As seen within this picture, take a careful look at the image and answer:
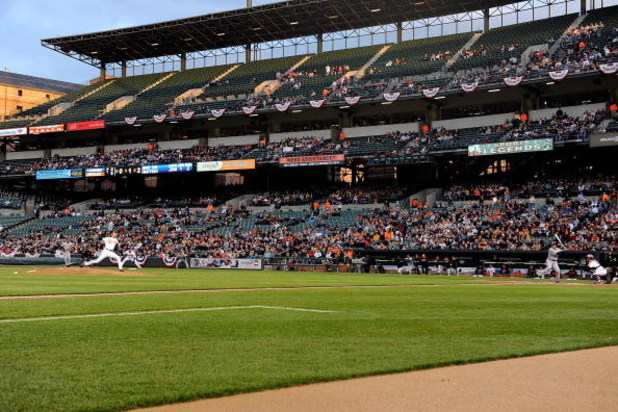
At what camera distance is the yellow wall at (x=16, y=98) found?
90438mm

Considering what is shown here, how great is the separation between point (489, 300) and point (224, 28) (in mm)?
62230

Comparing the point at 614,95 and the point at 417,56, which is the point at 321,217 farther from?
the point at 614,95

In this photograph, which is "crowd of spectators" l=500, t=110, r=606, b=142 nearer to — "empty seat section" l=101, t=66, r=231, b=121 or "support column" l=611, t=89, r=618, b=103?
"support column" l=611, t=89, r=618, b=103

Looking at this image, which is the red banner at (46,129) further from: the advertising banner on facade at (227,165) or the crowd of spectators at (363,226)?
the advertising banner on facade at (227,165)

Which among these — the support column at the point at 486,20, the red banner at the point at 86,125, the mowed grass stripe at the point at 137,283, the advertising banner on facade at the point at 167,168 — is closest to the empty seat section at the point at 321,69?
the support column at the point at 486,20

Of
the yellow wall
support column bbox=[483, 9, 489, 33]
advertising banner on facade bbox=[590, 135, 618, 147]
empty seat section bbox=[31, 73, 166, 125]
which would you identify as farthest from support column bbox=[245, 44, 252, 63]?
advertising banner on facade bbox=[590, 135, 618, 147]

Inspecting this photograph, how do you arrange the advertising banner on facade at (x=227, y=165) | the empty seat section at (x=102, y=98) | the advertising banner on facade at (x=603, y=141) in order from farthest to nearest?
the empty seat section at (x=102, y=98) < the advertising banner on facade at (x=227, y=165) < the advertising banner on facade at (x=603, y=141)

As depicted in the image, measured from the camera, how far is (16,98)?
9275 centimetres

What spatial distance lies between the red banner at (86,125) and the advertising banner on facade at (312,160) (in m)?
21.9

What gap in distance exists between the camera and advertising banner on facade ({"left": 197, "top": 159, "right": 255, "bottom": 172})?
196 ft

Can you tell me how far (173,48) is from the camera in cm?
8131

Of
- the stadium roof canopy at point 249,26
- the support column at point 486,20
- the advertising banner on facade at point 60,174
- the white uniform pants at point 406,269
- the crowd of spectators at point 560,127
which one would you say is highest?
the stadium roof canopy at point 249,26

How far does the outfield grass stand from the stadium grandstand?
86.0ft

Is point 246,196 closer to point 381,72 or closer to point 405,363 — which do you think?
point 381,72
